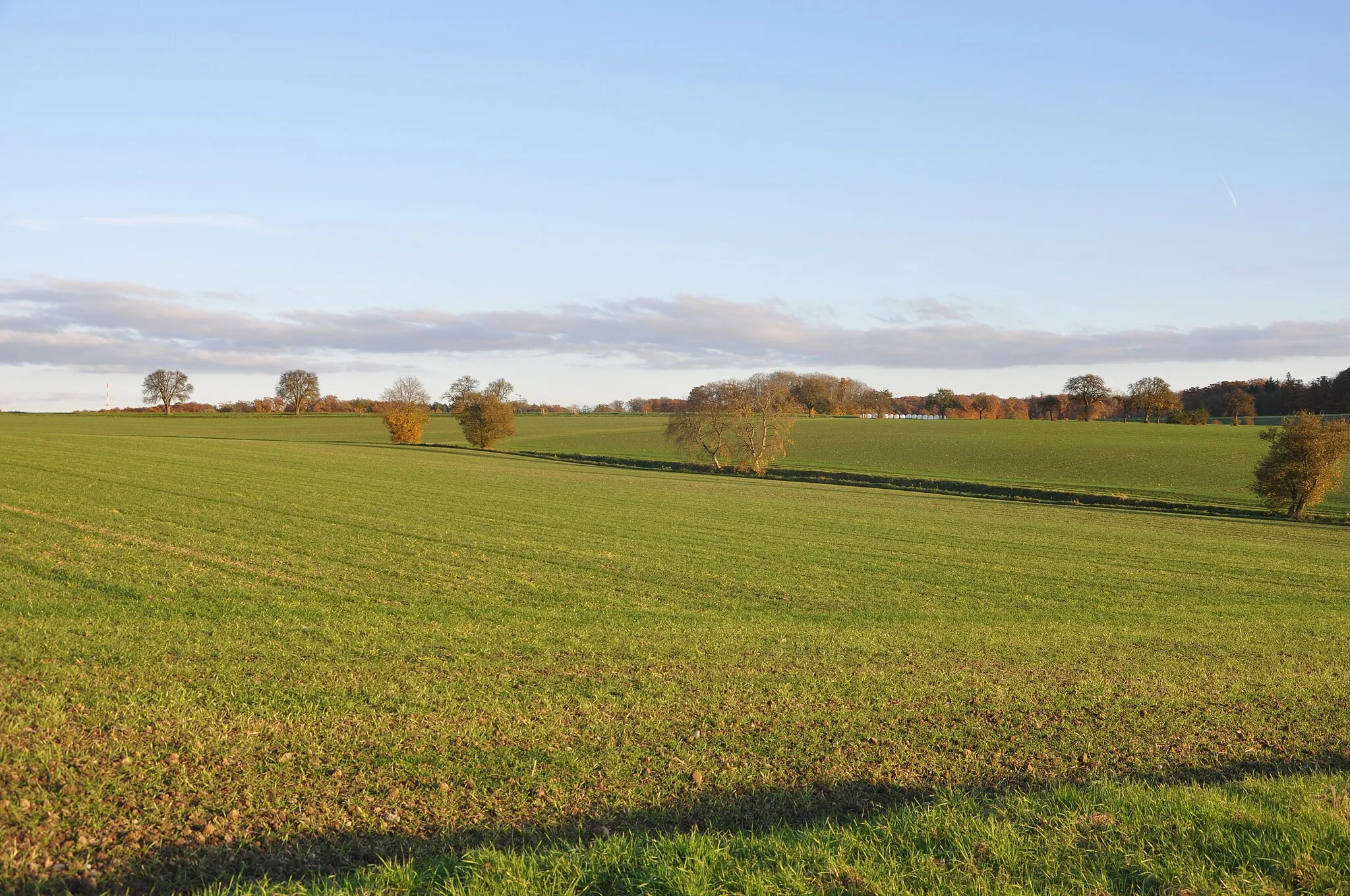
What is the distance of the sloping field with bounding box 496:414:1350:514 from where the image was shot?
204 feet

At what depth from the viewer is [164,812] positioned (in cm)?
595

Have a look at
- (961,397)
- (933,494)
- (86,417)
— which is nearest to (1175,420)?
(961,397)

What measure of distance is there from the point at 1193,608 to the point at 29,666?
2045 cm

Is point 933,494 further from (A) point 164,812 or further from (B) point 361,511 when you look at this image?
(A) point 164,812

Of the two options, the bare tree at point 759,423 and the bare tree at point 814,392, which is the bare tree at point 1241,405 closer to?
the bare tree at point 814,392

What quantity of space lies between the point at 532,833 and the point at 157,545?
16543 millimetres

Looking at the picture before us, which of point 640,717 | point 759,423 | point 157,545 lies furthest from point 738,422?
point 640,717

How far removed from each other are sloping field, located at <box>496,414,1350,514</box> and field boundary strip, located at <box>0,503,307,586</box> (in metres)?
54.3

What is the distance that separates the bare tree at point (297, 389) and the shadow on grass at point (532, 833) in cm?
16392

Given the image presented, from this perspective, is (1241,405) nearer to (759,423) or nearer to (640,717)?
(759,423)

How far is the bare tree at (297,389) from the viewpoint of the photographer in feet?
511

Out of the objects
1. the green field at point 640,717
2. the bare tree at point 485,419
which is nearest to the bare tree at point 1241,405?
the bare tree at point 485,419

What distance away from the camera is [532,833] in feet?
19.4

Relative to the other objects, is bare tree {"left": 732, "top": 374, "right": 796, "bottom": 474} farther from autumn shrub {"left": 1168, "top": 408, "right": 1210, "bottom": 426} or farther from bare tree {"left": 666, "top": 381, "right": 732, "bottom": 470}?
autumn shrub {"left": 1168, "top": 408, "right": 1210, "bottom": 426}
